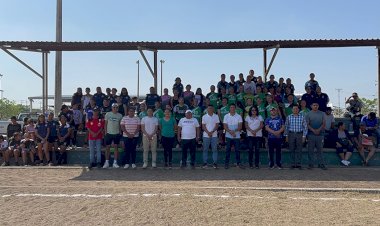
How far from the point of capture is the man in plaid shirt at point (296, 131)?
12.1m

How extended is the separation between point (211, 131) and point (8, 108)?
54814 millimetres

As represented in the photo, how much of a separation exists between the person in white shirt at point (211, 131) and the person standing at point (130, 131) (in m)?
2.01

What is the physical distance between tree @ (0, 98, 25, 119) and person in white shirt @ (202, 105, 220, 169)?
52.5m

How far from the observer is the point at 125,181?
10242mm

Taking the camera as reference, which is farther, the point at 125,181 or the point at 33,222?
the point at 125,181

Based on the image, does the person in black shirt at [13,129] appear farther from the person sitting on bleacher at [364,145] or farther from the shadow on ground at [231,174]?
the person sitting on bleacher at [364,145]

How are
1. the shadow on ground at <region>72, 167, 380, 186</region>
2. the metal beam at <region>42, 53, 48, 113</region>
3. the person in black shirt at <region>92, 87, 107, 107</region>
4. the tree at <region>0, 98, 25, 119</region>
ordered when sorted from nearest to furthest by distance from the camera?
the shadow on ground at <region>72, 167, 380, 186</region>
the person in black shirt at <region>92, 87, 107, 107</region>
the metal beam at <region>42, 53, 48, 113</region>
the tree at <region>0, 98, 25, 119</region>

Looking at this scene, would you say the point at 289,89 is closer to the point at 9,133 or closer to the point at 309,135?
the point at 309,135

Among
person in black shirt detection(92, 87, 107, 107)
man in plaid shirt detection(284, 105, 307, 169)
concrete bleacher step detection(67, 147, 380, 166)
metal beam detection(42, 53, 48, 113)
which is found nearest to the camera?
man in plaid shirt detection(284, 105, 307, 169)

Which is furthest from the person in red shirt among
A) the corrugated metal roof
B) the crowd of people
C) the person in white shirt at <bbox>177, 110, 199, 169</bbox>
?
the corrugated metal roof

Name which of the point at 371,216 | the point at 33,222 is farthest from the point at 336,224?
the point at 33,222

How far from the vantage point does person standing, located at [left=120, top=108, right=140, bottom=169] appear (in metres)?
12.6

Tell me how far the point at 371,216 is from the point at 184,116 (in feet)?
24.1

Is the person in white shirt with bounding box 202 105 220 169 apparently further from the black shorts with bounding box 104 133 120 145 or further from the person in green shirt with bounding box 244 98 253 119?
the black shorts with bounding box 104 133 120 145
